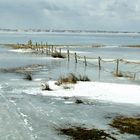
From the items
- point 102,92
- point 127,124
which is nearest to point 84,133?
point 127,124

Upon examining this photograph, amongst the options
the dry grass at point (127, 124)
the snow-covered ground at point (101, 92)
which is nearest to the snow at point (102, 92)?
the snow-covered ground at point (101, 92)

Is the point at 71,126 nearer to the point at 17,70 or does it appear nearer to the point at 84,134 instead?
the point at 84,134

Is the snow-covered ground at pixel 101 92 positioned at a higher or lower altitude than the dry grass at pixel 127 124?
lower

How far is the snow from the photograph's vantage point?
20642 millimetres

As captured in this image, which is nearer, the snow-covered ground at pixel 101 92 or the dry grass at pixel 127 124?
the dry grass at pixel 127 124

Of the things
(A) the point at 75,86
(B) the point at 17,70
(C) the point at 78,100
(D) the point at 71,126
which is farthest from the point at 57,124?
(B) the point at 17,70

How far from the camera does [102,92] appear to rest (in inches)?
881

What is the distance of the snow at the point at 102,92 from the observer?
2064 cm

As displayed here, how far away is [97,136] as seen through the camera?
43.6 feet

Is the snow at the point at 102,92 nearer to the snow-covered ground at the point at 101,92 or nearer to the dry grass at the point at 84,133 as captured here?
the snow-covered ground at the point at 101,92

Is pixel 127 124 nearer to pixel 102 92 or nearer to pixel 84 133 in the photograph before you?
pixel 84 133

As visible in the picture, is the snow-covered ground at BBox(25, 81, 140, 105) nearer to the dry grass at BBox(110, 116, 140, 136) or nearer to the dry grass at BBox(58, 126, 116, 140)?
the dry grass at BBox(110, 116, 140, 136)

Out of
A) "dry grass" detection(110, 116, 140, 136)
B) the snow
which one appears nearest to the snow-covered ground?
the snow

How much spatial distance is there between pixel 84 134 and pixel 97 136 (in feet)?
1.51
